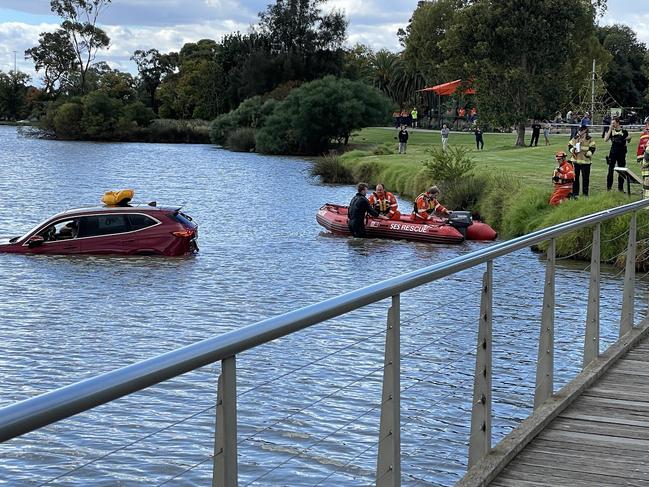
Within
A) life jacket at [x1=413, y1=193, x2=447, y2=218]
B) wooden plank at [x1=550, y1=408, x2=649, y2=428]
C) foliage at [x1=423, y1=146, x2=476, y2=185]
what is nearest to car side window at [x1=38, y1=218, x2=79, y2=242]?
life jacket at [x1=413, y1=193, x2=447, y2=218]

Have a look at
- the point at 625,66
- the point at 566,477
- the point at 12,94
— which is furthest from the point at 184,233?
the point at 12,94

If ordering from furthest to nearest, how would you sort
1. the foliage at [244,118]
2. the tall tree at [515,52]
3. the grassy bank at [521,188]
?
the foliage at [244,118], the tall tree at [515,52], the grassy bank at [521,188]

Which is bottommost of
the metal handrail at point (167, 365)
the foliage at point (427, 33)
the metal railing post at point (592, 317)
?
the metal railing post at point (592, 317)

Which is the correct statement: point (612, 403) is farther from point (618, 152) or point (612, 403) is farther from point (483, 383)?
point (618, 152)

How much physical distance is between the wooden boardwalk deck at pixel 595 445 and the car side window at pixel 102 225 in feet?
72.5

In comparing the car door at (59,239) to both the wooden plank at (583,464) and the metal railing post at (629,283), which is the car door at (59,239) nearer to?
the metal railing post at (629,283)

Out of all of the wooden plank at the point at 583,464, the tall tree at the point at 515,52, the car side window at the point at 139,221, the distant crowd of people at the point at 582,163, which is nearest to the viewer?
the wooden plank at the point at 583,464

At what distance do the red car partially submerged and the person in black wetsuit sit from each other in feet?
18.4

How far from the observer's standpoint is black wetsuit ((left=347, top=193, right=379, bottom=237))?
32000 mm

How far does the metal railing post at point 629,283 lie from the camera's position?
9062mm

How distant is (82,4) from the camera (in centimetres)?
15438

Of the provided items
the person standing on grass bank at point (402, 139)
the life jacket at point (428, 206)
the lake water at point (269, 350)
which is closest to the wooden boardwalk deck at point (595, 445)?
the lake water at point (269, 350)

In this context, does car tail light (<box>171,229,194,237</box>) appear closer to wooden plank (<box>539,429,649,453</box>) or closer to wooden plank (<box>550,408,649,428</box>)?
wooden plank (<box>550,408,649,428</box>)

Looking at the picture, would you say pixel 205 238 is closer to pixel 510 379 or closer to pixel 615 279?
pixel 615 279
